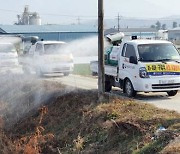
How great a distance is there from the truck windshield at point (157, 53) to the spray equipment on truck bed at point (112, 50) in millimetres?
1438

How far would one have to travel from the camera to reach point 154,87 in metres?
14.9

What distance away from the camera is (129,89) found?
15703 mm

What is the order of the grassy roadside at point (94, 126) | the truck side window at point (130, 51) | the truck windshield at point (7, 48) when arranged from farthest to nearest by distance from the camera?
the truck windshield at point (7, 48), the truck side window at point (130, 51), the grassy roadside at point (94, 126)

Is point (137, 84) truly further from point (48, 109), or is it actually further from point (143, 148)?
point (143, 148)

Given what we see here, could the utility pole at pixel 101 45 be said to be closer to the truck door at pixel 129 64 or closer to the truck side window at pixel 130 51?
the truck door at pixel 129 64

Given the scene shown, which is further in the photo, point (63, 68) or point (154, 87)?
point (63, 68)

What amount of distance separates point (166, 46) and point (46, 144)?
569cm

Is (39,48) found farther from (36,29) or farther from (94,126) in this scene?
(36,29)

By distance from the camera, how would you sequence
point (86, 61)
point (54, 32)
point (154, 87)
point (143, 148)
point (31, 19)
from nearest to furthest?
point (143, 148) → point (154, 87) → point (86, 61) → point (54, 32) → point (31, 19)

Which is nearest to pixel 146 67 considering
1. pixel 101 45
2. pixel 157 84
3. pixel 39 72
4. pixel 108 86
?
pixel 157 84

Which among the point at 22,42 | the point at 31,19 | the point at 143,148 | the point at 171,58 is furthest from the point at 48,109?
the point at 31,19

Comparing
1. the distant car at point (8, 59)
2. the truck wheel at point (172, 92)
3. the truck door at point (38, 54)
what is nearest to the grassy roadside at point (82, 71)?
the truck door at point (38, 54)

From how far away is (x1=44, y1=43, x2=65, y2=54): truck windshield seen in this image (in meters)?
24.6

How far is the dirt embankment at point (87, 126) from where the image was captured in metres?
10.5
